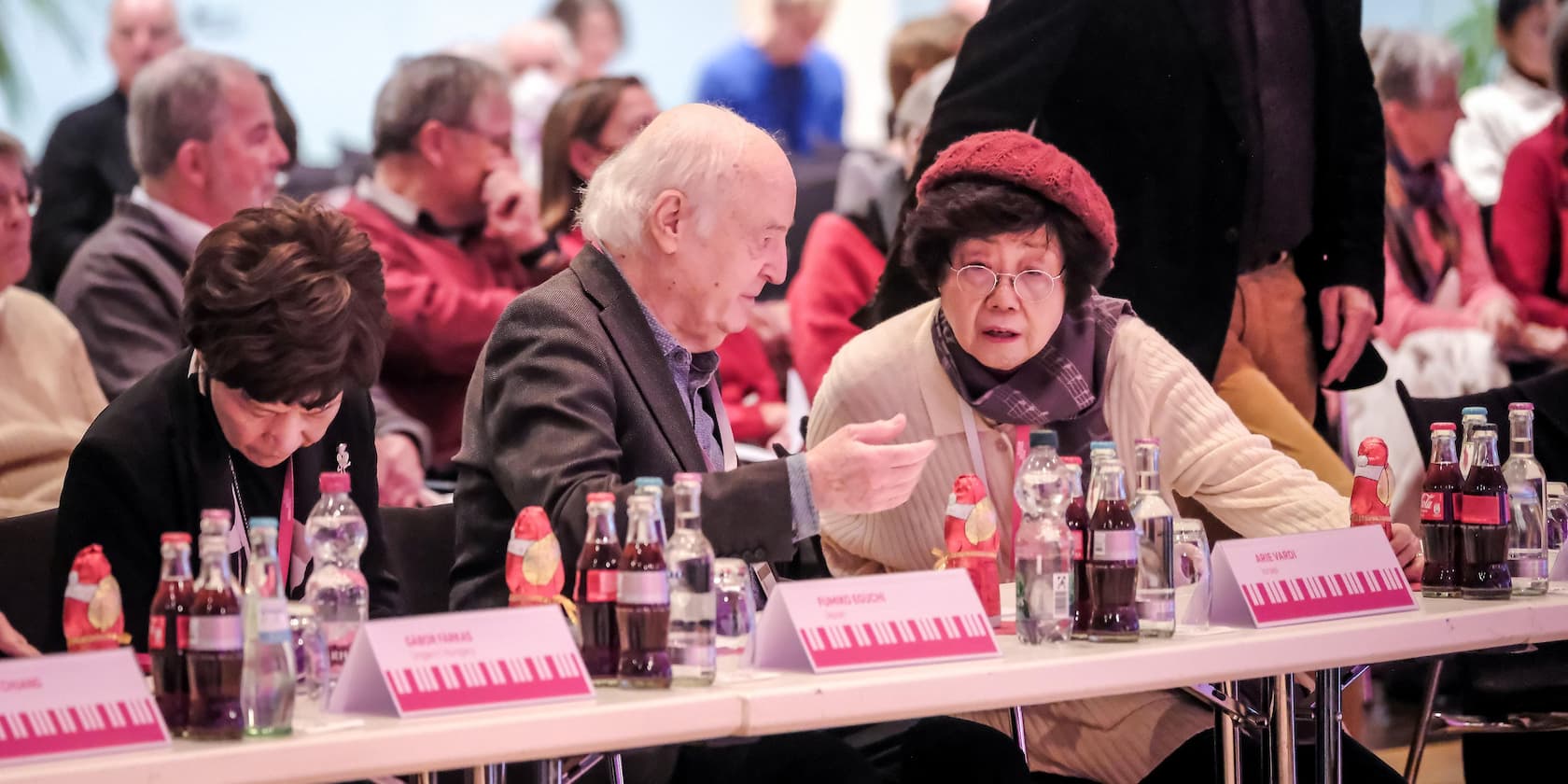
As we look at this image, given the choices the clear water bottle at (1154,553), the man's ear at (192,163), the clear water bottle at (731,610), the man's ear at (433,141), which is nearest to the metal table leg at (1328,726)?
the clear water bottle at (1154,553)

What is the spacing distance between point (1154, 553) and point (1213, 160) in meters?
1.90

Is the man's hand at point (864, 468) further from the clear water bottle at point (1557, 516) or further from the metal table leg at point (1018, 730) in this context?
the clear water bottle at point (1557, 516)

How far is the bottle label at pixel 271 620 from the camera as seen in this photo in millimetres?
1662

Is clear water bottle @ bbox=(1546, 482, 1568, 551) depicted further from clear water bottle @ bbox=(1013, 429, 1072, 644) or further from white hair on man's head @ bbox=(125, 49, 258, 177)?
white hair on man's head @ bbox=(125, 49, 258, 177)

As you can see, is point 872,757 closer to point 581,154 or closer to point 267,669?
point 267,669

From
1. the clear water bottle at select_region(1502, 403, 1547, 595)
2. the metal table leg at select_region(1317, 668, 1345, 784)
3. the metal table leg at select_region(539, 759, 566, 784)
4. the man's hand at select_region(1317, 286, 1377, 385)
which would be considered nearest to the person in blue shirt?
the man's hand at select_region(1317, 286, 1377, 385)

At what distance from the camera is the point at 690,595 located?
1.90 metres

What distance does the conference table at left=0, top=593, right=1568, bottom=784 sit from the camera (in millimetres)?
1576

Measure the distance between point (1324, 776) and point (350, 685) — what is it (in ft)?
4.56

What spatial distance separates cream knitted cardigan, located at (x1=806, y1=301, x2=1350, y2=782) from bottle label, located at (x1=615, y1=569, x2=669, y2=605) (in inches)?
39.9

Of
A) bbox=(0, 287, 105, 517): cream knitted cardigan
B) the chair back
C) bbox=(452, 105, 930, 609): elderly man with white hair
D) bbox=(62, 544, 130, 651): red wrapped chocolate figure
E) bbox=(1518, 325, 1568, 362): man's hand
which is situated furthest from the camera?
bbox=(1518, 325, 1568, 362): man's hand

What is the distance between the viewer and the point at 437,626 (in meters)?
1.75

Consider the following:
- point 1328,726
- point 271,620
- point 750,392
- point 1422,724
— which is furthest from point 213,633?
point 750,392

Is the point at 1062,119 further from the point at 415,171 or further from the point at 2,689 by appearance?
the point at 2,689
